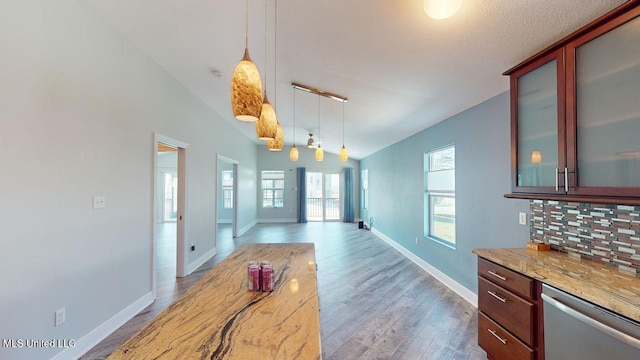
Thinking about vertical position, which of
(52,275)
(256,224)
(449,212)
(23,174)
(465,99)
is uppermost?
(465,99)

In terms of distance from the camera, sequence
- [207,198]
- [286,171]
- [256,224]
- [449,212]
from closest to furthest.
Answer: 1. [449,212]
2. [207,198]
3. [256,224]
4. [286,171]

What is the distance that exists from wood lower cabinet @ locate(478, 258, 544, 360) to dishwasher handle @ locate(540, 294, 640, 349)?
107mm

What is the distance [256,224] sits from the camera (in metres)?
8.96

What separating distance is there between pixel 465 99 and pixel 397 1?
5.34 feet

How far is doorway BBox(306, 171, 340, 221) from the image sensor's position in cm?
977

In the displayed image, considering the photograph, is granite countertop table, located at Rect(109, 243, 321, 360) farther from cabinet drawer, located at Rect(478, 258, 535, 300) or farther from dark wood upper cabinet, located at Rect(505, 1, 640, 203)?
dark wood upper cabinet, located at Rect(505, 1, 640, 203)

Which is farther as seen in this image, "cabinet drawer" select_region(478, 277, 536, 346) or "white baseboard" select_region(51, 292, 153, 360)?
"white baseboard" select_region(51, 292, 153, 360)

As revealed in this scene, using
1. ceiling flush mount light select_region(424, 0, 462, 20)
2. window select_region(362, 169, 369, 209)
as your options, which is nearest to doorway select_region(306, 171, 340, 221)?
window select_region(362, 169, 369, 209)

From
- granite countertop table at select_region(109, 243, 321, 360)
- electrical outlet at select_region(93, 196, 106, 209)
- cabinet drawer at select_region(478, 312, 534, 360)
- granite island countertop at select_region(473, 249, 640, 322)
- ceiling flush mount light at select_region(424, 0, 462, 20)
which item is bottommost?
cabinet drawer at select_region(478, 312, 534, 360)

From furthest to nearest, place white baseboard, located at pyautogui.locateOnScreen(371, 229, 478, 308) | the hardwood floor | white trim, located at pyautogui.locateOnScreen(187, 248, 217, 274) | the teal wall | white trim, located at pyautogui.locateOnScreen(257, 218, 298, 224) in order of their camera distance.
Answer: white trim, located at pyautogui.locateOnScreen(257, 218, 298, 224)
white trim, located at pyautogui.locateOnScreen(187, 248, 217, 274)
white baseboard, located at pyautogui.locateOnScreen(371, 229, 478, 308)
the teal wall
the hardwood floor

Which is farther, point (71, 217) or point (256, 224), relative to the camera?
point (256, 224)

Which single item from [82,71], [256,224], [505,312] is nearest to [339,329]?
[505,312]

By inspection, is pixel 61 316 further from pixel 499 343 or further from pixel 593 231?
pixel 593 231

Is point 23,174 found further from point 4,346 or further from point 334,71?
point 334,71
